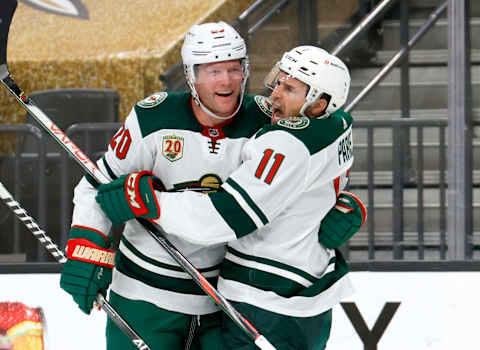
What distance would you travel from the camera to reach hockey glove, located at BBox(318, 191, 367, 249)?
223cm

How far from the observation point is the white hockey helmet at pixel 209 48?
2242mm

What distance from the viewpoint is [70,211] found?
3.65 meters

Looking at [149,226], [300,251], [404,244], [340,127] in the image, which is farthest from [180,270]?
[404,244]

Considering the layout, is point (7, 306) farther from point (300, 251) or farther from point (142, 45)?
point (300, 251)

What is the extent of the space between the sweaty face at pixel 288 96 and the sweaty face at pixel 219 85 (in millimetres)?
114

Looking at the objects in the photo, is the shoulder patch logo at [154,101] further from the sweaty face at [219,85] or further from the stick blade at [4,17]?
the stick blade at [4,17]

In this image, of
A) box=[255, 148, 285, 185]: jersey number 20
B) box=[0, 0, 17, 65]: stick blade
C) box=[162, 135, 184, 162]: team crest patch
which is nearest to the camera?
box=[255, 148, 285, 185]: jersey number 20

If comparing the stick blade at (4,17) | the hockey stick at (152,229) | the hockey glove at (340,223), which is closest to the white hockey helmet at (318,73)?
the hockey glove at (340,223)

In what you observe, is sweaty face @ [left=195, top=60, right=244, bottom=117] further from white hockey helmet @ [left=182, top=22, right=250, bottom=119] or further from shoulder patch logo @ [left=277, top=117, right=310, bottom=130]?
Result: shoulder patch logo @ [left=277, top=117, right=310, bottom=130]

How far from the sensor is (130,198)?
2.12 m

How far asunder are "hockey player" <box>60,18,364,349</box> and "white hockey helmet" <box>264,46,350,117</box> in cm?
18

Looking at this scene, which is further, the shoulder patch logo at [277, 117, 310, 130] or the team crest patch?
the team crest patch

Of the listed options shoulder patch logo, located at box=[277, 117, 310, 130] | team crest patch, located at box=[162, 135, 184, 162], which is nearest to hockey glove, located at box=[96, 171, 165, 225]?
team crest patch, located at box=[162, 135, 184, 162]

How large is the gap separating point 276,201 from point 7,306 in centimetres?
173
